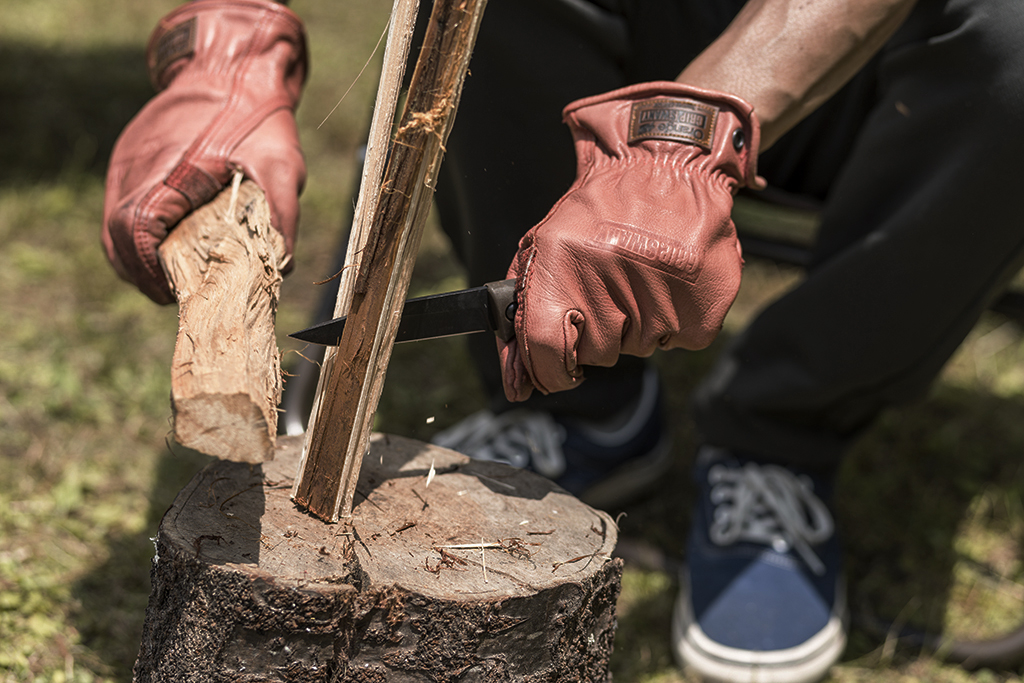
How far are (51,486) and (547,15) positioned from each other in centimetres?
135

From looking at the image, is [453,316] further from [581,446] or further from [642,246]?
[581,446]

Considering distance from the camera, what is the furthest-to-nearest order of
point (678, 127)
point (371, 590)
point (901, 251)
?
point (901, 251) → point (678, 127) → point (371, 590)

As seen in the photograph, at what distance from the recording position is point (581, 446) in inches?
72.0

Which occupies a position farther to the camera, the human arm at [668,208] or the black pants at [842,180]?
the black pants at [842,180]

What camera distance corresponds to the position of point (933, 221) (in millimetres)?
1324

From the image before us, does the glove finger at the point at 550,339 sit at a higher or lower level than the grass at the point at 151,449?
higher

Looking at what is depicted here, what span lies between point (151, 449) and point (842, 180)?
1.56 metres

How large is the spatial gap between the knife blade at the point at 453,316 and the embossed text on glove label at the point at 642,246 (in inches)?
5.2

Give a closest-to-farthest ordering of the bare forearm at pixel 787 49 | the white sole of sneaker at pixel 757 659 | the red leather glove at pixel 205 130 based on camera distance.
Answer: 1. the bare forearm at pixel 787 49
2. the red leather glove at pixel 205 130
3. the white sole of sneaker at pixel 757 659

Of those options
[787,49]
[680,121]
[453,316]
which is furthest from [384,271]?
[787,49]

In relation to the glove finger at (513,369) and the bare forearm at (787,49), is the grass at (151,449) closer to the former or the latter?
the glove finger at (513,369)

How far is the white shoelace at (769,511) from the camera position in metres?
1.63

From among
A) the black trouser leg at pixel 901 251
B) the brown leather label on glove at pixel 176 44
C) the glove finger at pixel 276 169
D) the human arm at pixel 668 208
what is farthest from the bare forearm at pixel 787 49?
the brown leather label on glove at pixel 176 44

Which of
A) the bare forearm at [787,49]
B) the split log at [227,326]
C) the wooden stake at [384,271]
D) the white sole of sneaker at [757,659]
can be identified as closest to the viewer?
the split log at [227,326]
